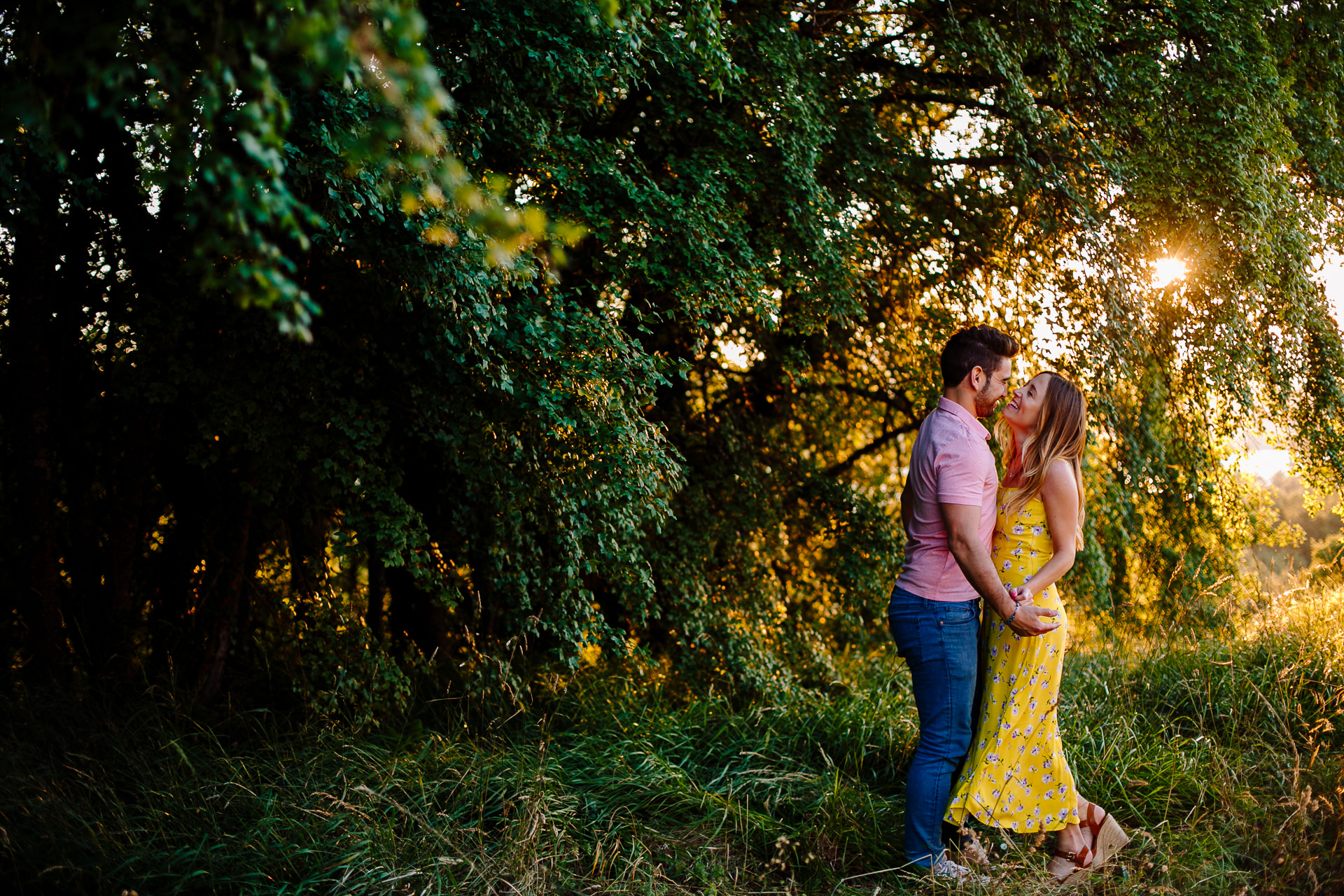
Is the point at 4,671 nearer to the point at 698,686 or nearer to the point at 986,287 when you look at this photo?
the point at 698,686

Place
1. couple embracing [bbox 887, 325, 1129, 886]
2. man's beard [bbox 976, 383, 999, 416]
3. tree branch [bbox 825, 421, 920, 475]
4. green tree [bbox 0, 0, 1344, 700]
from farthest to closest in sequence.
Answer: tree branch [bbox 825, 421, 920, 475] < green tree [bbox 0, 0, 1344, 700] < man's beard [bbox 976, 383, 999, 416] < couple embracing [bbox 887, 325, 1129, 886]

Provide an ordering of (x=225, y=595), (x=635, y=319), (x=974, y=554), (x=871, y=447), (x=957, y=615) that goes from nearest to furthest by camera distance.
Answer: (x=974, y=554) → (x=957, y=615) → (x=225, y=595) → (x=635, y=319) → (x=871, y=447)

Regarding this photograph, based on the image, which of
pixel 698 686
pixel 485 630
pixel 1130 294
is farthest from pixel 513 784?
pixel 1130 294

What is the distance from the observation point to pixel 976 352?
3.14 metres

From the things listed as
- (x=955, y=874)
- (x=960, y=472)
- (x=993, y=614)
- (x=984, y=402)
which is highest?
(x=984, y=402)

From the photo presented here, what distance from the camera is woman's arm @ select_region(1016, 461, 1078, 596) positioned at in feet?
10.2

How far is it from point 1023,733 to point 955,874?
535 millimetres

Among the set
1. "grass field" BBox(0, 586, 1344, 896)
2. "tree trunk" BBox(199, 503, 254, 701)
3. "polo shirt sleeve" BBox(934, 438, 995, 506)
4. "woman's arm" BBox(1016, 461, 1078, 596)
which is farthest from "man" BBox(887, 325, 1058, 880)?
"tree trunk" BBox(199, 503, 254, 701)

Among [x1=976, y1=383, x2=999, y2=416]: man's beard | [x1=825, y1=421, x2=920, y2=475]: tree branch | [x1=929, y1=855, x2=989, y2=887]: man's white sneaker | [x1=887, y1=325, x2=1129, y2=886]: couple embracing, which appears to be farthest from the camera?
[x1=825, y1=421, x2=920, y2=475]: tree branch

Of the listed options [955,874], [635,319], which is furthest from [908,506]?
[635,319]

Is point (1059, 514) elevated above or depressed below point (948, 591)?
above

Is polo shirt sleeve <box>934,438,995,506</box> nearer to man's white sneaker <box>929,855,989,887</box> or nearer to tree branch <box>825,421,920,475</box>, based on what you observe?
man's white sneaker <box>929,855,989,887</box>

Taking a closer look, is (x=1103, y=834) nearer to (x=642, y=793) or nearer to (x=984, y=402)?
(x=984, y=402)

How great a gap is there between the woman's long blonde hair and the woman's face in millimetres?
16
